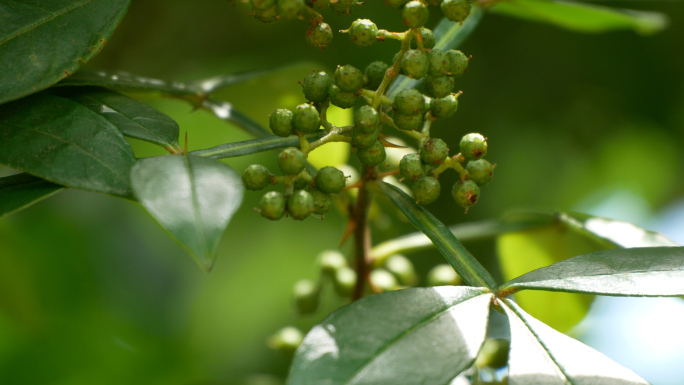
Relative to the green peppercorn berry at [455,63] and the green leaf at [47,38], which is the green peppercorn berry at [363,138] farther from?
the green leaf at [47,38]

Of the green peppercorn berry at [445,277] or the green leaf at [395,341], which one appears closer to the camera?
the green leaf at [395,341]

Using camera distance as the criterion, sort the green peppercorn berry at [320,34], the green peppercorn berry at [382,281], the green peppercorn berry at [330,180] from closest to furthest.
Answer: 1. the green peppercorn berry at [330,180]
2. the green peppercorn berry at [320,34]
3. the green peppercorn berry at [382,281]

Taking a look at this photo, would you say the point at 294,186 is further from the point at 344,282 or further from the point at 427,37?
the point at 344,282

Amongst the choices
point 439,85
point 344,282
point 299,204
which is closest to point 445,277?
point 344,282

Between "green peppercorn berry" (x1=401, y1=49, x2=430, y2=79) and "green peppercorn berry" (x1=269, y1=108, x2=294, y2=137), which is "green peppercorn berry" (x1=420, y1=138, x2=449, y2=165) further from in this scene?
"green peppercorn berry" (x1=269, y1=108, x2=294, y2=137)

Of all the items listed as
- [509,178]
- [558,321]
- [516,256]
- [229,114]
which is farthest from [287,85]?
[509,178]

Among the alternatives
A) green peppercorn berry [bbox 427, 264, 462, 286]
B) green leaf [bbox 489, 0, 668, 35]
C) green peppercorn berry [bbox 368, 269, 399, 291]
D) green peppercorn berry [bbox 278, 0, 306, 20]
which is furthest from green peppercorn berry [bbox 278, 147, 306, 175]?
green leaf [bbox 489, 0, 668, 35]

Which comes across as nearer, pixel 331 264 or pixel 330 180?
pixel 330 180

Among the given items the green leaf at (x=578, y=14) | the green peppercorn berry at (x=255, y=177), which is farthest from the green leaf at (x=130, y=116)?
the green leaf at (x=578, y=14)
